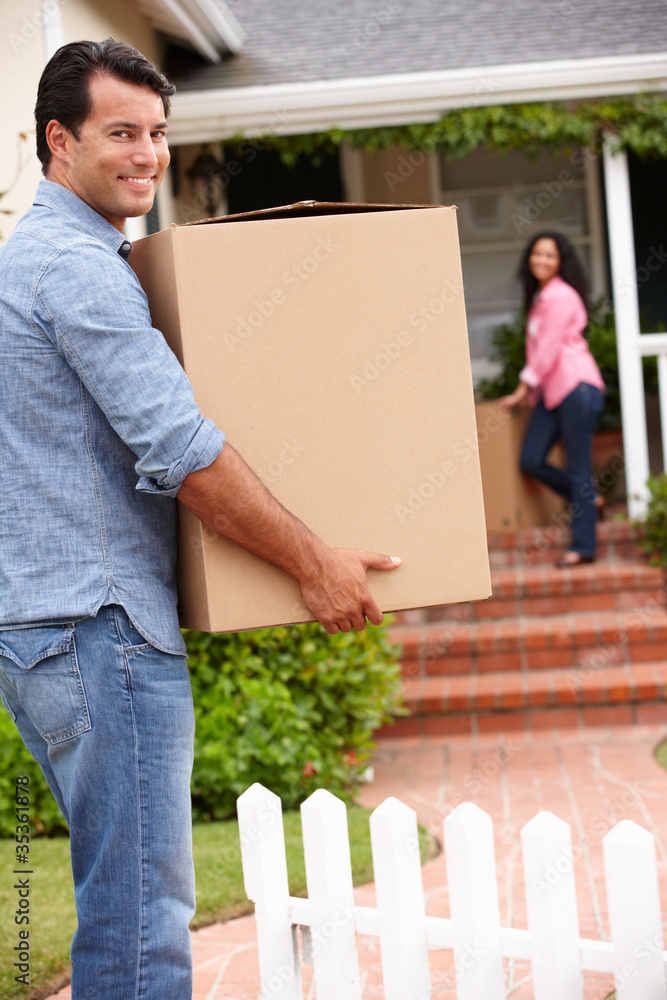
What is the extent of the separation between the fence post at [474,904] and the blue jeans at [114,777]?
49 centimetres

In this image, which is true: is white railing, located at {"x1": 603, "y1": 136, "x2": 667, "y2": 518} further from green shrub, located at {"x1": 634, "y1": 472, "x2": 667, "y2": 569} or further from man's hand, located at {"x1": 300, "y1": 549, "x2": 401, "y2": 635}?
man's hand, located at {"x1": 300, "y1": 549, "x2": 401, "y2": 635}

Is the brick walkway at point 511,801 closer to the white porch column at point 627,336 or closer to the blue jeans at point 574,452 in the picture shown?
the blue jeans at point 574,452

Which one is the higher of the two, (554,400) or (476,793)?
(554,400)

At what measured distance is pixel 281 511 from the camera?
5.30 feet

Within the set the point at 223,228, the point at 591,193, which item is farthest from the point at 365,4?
the point at 223,228

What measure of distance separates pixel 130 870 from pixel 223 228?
1002 millimetres

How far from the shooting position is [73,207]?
167 centimetres

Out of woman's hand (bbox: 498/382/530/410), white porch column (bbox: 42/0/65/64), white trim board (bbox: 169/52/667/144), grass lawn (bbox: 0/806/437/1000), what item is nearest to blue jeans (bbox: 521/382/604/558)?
woman's hand (bbox: 498/382/530/410)

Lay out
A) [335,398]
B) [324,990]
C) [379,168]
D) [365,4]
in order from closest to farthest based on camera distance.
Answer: [335,398]
[324,990]
[365,4]
[379,168]

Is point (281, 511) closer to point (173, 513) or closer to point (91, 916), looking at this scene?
point (173, 513)

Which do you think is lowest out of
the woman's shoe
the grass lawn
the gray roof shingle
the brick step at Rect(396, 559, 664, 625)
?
the grass lawn

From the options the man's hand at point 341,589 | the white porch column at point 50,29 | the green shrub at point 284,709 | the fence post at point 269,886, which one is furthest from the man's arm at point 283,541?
the white porch column at point 50,29

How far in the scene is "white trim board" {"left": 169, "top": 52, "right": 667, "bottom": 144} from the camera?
6.22m

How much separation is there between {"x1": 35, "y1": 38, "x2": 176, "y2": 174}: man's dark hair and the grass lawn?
2118 millimetres
